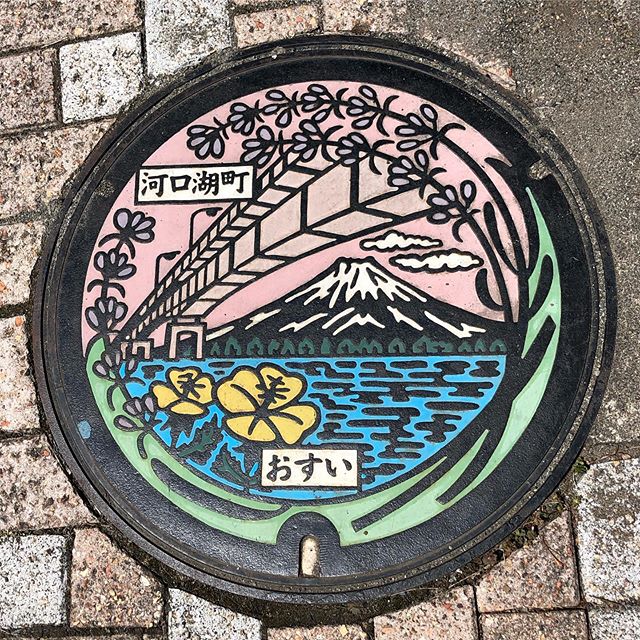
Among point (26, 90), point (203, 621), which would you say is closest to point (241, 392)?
point (203, 621)

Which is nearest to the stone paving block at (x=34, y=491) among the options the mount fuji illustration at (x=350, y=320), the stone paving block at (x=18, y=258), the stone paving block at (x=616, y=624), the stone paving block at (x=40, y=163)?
the stone paving block at (x=18, y=258)

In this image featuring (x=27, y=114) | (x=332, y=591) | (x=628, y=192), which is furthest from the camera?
(x=27, y=114)

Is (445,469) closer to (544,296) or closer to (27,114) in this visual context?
(544,296)

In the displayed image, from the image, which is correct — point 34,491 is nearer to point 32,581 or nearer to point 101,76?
point 32,581

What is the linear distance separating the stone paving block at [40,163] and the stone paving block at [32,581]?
99cm

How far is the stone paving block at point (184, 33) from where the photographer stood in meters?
2.35

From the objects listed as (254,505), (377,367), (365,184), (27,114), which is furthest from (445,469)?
(27,114)

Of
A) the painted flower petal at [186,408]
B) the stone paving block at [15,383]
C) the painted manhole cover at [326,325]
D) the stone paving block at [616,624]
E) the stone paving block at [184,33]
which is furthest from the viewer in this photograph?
the stone paving block at [184,33]

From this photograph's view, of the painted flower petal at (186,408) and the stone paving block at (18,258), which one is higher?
the stone paving block at (18,258)

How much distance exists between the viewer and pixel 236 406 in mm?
1992

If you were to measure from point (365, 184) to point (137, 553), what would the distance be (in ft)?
3.88

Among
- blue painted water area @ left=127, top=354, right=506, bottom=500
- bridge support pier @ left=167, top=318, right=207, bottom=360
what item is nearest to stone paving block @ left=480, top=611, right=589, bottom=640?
blue painted water area @ left=127, top=354, right=506, bottom=500

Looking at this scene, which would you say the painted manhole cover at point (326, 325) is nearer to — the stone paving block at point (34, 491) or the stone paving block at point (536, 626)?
the stone paving block at point (34, 491)

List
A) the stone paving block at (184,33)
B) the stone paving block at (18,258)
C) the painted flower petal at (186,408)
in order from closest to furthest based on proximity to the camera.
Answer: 1. the painted flower petal at (186,408)
2. the stone paving block at (18,258)
3. the stone paving block at (184,33)
